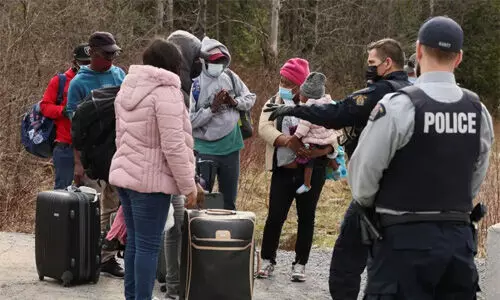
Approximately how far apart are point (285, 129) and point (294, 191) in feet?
1.53

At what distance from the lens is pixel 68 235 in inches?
242

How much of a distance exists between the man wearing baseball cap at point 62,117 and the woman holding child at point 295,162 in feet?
Answer: 4.71

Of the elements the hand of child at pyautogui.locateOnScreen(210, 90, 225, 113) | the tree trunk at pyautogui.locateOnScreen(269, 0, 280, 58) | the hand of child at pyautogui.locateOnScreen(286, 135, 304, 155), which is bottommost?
the hand of child at pyautogui.locateOnScreen(286, 135, 304, 155)

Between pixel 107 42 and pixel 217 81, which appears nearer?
pixel 107 42

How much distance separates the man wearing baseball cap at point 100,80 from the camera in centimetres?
636

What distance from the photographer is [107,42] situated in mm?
6348

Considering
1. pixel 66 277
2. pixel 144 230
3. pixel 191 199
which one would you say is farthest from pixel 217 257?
pixel 66 277

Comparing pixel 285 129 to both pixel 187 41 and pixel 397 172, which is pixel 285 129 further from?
pixel 397 172

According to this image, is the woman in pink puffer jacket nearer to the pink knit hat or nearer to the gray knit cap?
the gray knit cap

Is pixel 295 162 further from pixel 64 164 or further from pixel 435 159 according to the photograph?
pixel 435 159

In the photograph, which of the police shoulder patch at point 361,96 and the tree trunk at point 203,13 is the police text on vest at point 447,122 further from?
the tree trunk at point 203,13

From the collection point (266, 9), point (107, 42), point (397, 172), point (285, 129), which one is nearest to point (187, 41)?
point (107, 42)

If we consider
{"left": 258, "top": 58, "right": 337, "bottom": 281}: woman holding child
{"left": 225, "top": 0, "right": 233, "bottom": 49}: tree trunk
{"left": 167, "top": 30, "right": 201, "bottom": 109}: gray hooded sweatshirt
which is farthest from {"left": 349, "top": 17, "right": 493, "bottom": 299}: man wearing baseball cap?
{"left": 225, "top": 0, "right": 233, "bottom": 49}: tree trunk

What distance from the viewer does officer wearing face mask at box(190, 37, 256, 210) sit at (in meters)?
6.80
